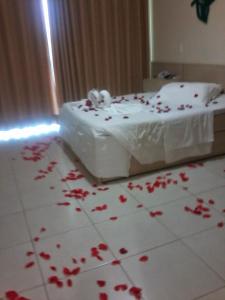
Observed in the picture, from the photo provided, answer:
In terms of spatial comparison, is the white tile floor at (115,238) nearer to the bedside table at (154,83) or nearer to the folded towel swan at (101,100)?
the folded towel swan at (101,100)

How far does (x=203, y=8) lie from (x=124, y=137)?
2213 millimetres

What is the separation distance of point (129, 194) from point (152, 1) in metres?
3.60

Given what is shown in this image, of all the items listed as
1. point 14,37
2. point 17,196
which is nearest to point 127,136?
point 17,196

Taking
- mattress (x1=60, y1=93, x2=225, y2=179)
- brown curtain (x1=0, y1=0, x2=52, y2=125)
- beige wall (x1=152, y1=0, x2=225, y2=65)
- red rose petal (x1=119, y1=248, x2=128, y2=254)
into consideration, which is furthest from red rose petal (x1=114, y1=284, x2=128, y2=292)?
brown curtain (x1=0, y1=0, x2=52, y2=125)

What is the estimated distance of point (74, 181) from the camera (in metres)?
2.96

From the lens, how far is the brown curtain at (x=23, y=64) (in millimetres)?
4277

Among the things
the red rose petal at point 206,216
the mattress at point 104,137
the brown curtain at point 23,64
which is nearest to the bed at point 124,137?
the mattress at point 104,137

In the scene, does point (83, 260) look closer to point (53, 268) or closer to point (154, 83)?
point (53, 268)

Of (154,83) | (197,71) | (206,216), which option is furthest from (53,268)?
(154,83)

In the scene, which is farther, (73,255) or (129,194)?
(129,194)

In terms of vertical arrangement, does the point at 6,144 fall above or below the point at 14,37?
below

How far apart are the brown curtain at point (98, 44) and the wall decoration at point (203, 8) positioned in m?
1.22

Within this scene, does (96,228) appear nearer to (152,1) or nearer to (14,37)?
(14,37)

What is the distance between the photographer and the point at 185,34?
13.8ft
